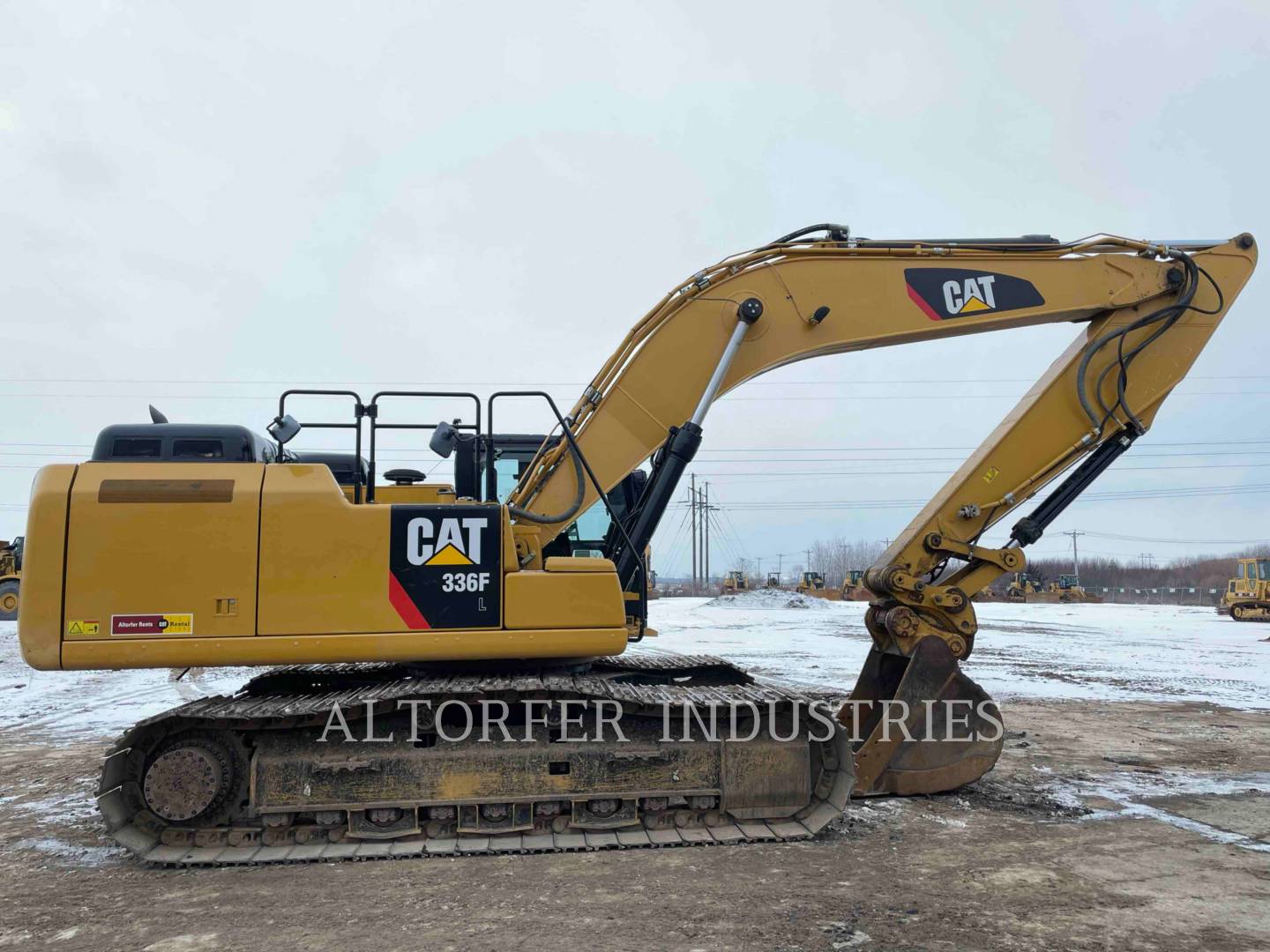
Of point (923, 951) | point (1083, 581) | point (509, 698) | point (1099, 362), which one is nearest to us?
point (923, 951)

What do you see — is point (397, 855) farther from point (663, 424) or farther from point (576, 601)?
point (663, 424)

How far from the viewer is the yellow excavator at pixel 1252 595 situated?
34188 mm

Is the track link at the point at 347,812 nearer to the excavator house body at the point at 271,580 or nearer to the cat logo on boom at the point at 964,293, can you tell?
the excavator house body at the point at 271,580

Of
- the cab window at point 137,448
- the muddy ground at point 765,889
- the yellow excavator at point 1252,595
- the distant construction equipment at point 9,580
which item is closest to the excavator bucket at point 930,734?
the muddy ground at point 765,889

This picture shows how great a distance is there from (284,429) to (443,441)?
3.62ft

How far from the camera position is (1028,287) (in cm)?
698

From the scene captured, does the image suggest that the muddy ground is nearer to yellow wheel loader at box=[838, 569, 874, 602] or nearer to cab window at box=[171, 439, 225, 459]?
cab window at box=[171, 439, 225, 459]

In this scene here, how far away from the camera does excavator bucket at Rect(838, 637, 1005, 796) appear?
663cm

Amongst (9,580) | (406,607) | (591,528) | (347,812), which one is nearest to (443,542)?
(406,607)

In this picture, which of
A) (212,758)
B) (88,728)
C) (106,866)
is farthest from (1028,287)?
(88,728)

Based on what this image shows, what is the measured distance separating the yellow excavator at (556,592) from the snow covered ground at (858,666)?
5270mm

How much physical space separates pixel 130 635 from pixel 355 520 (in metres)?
1.46

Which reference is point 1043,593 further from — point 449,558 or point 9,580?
point 449,558

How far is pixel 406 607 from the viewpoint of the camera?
5.67 metres
